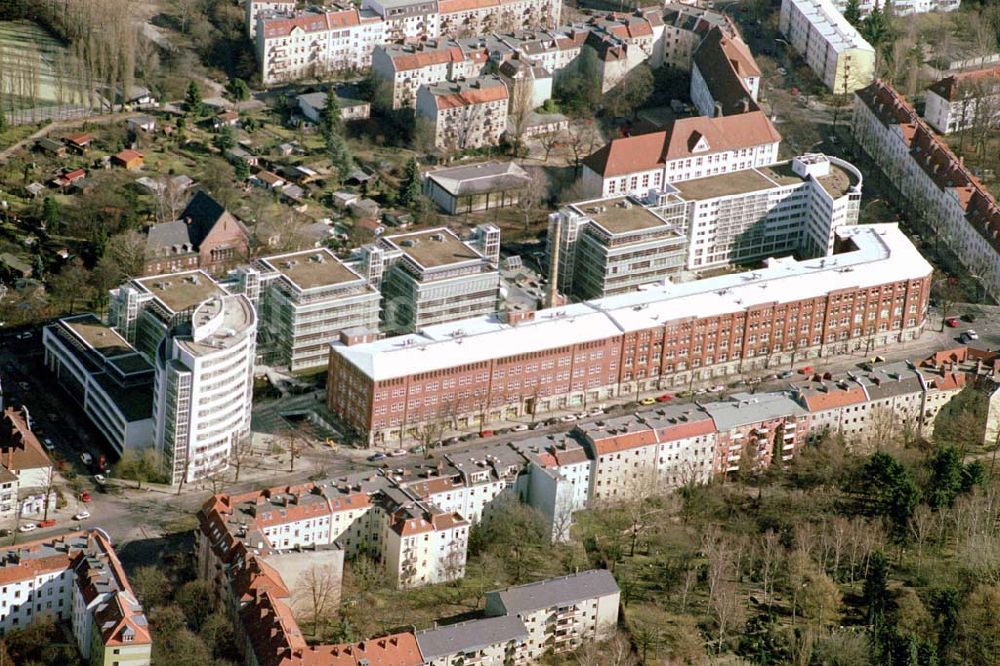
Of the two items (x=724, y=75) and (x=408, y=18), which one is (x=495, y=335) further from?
(x=408, y=18)

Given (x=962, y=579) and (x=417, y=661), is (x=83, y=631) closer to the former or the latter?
(x=417, y=661)

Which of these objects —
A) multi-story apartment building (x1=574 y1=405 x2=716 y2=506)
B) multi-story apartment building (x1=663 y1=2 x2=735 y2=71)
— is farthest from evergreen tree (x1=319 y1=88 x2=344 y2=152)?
multi-story apartment building (x1=574 y1=405 x2=716 y2=506)

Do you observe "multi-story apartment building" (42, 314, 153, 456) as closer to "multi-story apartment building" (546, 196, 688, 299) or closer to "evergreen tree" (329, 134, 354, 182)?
"evergreen tree" (329, 134, 354, 182)

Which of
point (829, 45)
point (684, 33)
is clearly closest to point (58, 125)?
point (684, 33)

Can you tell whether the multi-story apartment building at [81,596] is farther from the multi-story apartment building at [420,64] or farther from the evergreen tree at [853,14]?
the evergreen tree at [853,14]

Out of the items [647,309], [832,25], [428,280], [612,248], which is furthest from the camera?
[832,25]

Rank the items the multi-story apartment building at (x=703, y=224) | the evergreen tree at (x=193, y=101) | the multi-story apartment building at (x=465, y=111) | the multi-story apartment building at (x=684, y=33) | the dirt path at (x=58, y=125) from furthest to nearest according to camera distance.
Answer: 1. the multi-story apartment building at (x=684, y=33)
2. the evergreen tree at (x=193, y=101)
3. the multi-story apartment building at (x=465, y=111)
4. the dirt path at (x=58, y=125)
5. the multi-story apartment building at (x=703, y=224)

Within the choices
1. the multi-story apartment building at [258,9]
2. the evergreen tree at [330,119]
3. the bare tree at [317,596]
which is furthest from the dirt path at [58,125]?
the bare tree at [317,596]
